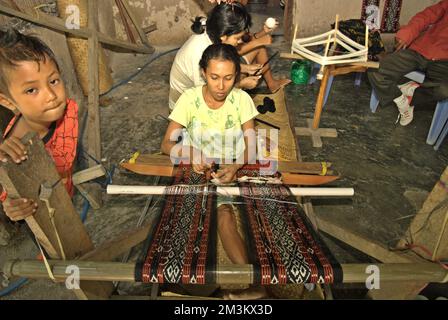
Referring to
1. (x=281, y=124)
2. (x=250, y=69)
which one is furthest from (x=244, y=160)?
(x=250, y=69)

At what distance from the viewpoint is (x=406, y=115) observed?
4492mm

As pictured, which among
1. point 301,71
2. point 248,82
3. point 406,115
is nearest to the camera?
point 248,82

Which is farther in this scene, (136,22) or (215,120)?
(136,22)

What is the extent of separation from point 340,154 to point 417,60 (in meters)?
1.69

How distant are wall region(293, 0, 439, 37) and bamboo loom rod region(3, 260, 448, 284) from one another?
18.8 feet

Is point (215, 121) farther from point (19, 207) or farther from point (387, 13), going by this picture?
point (387, 13)

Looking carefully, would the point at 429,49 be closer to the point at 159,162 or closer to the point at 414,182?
the point at 414,182

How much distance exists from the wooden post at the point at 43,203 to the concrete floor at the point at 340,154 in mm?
1103

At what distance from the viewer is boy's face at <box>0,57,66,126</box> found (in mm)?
1646

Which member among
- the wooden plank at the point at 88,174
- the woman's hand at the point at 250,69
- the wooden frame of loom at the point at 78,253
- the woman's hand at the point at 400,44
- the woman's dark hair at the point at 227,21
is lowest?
the wooden plank at the point at 88,174

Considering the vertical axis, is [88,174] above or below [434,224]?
below

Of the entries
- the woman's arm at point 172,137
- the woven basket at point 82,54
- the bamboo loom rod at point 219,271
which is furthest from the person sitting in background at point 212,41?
the bamboo loom rod at point 219,271

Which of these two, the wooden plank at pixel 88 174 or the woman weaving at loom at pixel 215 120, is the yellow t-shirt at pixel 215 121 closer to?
the woman weaving at loom at pixel 215 120

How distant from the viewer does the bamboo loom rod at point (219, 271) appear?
4.79 ft
